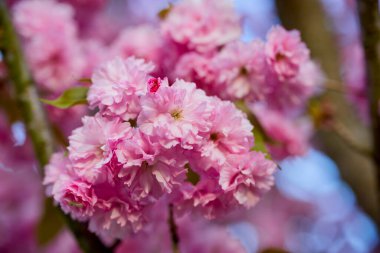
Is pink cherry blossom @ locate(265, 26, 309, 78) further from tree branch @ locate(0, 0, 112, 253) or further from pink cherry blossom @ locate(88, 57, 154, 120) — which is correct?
tree branch @ locate(0, 0, 112, 253)

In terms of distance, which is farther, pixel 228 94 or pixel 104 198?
pixel 228 94

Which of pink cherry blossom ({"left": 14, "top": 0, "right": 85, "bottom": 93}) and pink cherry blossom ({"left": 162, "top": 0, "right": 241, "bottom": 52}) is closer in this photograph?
pink cherry blossom ({"left": 162, "top": 0, "right": 241, "bottom": 52})

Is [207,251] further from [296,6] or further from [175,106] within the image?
[296,6]

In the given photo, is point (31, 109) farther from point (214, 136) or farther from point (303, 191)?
point (303, 191)

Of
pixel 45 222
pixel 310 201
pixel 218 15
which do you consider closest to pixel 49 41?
pixel 45 222

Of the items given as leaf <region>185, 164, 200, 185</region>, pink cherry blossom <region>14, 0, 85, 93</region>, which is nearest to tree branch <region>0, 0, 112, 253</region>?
pink cherry blossom <region>14, 0, 85, 93</region>

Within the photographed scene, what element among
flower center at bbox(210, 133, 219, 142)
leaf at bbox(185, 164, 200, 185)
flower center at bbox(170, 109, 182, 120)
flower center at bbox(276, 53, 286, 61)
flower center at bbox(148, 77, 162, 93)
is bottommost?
leaf at bbox(185, 164, 200, 185)
